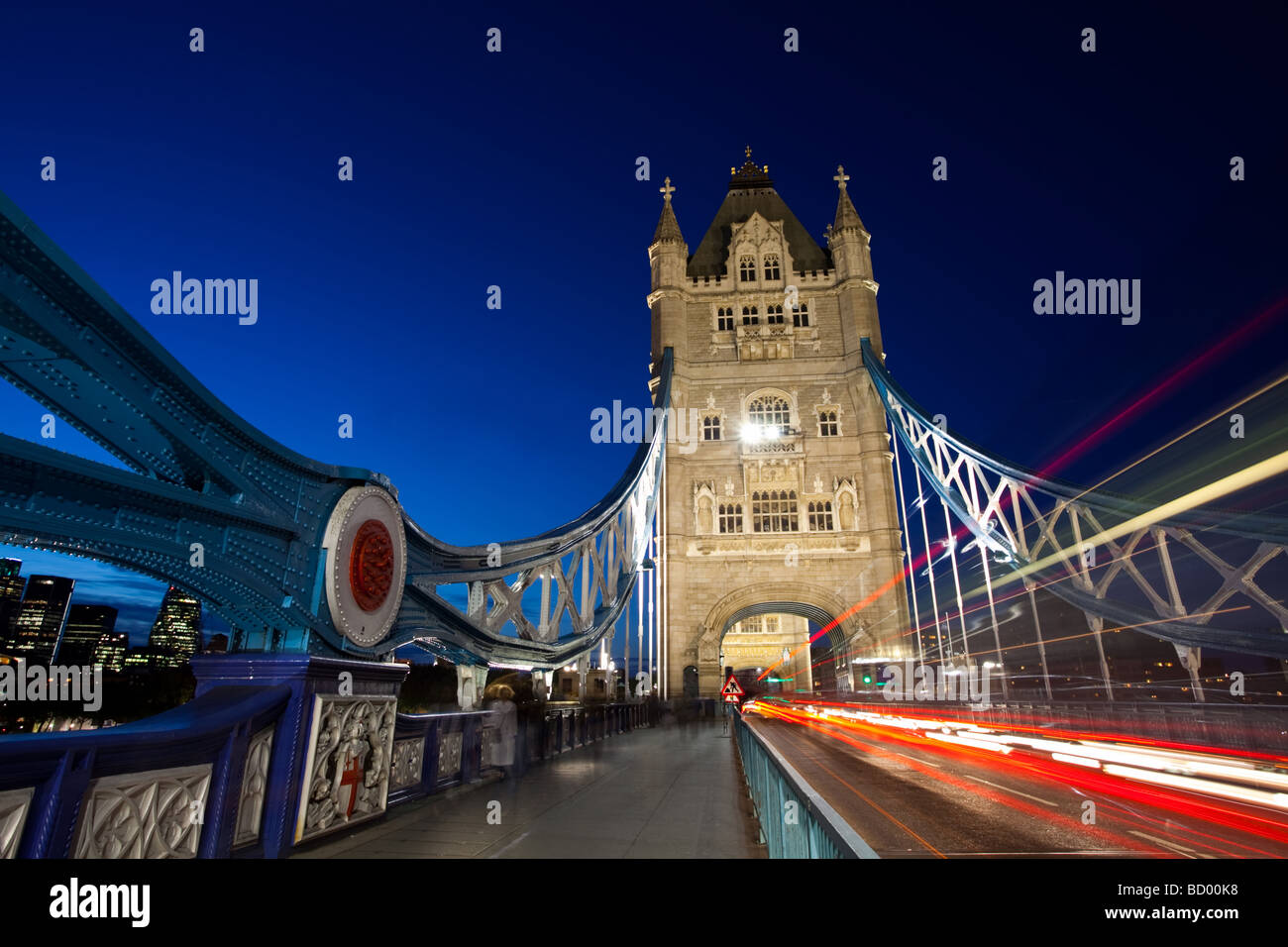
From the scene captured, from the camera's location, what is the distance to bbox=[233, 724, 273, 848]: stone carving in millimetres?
4066

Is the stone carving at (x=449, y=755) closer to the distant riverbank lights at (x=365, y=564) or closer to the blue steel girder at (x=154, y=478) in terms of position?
the blue steel girder at (x=154, y=478)

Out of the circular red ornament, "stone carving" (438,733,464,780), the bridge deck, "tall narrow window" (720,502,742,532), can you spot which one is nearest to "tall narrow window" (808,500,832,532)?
"tall narrow window" (720,502,742,532)

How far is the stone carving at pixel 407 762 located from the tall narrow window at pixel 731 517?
25610 mm

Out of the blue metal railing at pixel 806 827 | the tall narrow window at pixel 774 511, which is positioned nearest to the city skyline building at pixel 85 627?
the tall narrow window at pixel 774 511

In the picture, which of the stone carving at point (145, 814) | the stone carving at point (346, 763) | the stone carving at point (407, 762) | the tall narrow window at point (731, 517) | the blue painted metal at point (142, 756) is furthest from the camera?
the tall narrow window at point (731, 517)

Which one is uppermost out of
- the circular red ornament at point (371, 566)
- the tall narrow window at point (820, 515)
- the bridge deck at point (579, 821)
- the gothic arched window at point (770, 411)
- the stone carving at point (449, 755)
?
the gothic arched window at point (770, 411)

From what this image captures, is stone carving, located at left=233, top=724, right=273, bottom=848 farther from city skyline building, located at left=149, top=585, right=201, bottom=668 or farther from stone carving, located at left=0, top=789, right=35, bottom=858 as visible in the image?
city skyline building, located at left=149, top=585, right=201, bottom=668

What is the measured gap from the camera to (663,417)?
3136 centimetres

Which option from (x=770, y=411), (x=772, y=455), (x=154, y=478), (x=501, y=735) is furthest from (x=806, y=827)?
(x=770, y=411)

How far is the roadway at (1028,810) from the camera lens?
565 cm

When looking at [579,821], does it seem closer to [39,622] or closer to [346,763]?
[346,763]
